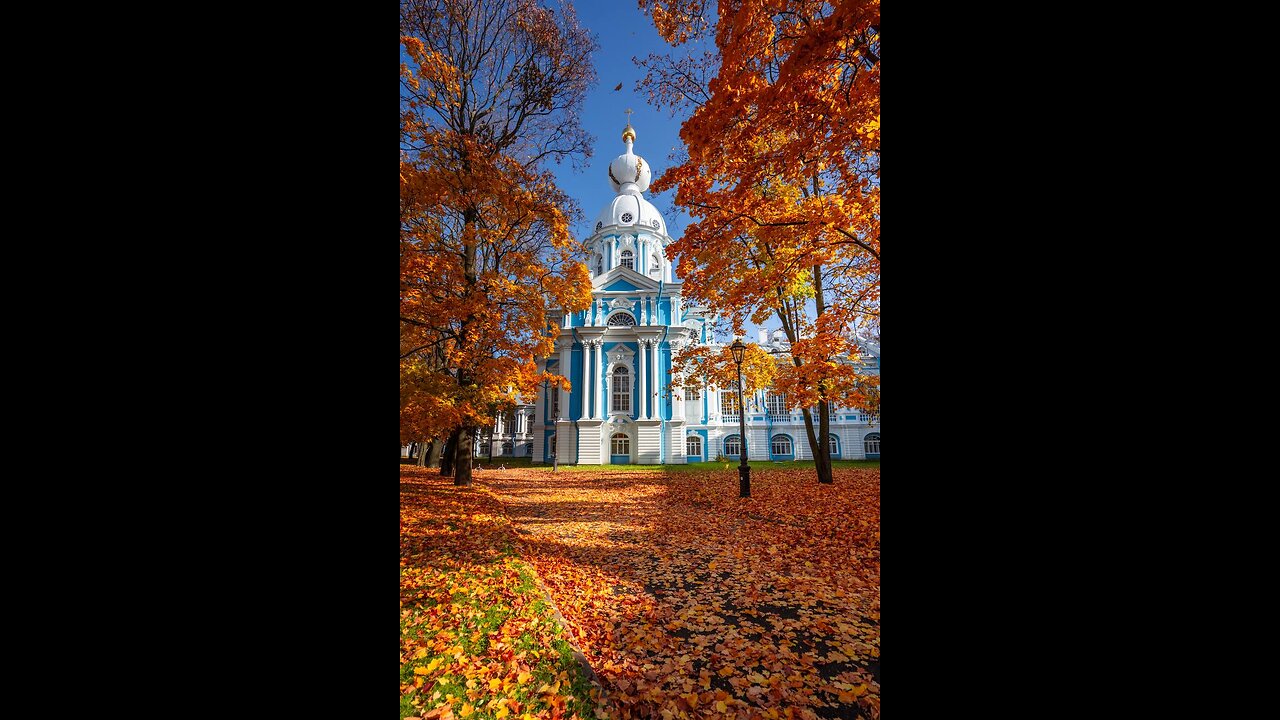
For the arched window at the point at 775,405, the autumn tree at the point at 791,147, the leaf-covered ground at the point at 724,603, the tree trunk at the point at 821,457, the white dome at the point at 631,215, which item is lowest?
the leaf-covered ground at the point at 724,603

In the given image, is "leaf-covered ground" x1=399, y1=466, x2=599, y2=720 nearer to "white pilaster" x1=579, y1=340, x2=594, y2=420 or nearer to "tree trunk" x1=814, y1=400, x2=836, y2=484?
"tree trunk" x1=814, y1=400, x2=836, y2=484

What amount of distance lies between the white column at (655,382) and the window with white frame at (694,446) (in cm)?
294

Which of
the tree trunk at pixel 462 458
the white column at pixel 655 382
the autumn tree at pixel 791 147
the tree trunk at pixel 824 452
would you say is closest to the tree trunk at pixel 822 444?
the tree trunk at pixel 824 452

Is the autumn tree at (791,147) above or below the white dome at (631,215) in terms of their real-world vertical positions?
below

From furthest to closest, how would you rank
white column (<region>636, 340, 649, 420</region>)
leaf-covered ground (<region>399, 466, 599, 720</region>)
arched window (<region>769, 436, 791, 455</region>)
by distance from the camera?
1. arched window (<region>769, 436, 791, 455</region>)
2. white column (<region>636, 340, 649, 420</region>)
3. leaf-covered ground (<region>399, 466, 599, 720</region>)

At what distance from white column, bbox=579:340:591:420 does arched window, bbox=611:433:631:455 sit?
235 cm

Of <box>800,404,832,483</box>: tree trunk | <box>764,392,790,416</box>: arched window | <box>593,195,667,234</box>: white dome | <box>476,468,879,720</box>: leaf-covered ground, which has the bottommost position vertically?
<box>476,468,879,720</box>: leaf-covered ground

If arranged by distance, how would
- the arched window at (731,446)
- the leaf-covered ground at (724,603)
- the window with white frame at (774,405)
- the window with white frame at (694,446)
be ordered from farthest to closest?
the window with white frame at (774,405), the window with white frame at (694,446), the arched window at (731,446), the leaf-covered ground at (724,603)

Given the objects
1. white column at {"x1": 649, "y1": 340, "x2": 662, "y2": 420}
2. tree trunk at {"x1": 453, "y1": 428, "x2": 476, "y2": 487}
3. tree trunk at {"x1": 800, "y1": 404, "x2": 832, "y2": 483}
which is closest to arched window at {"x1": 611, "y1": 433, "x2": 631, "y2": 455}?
white column at {"x1": 649, "y1": 340, "x2": 662, "y2": 420}

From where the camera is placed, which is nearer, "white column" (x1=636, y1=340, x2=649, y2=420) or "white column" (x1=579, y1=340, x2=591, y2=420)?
"white column" (x1=579, y1=340, x2=591, y2=420)

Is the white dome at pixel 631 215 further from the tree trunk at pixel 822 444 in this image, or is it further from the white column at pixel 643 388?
the tree trunk at pixel 822 444

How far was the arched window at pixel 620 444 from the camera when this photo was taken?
3152 centimetres

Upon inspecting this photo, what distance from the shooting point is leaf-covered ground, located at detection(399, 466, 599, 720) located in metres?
3.07
